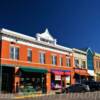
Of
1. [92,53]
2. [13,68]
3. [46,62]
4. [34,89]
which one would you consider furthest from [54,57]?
[92,53]

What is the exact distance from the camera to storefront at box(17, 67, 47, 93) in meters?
40.8

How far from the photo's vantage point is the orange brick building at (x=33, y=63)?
38969mm

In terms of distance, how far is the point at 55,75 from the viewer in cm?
4816

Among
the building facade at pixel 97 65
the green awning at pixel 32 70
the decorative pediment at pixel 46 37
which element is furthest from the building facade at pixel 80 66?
the green awning at pixel 32 70

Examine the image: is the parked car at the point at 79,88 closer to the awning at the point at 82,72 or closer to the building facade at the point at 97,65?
the awning at the point at 82,72

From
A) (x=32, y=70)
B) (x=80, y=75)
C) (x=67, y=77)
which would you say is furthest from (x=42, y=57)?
(x=80, y=75)

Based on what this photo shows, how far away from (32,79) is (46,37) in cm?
950

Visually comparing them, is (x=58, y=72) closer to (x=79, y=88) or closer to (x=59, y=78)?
(x=59, y=78)

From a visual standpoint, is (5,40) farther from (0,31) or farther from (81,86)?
(81,86)

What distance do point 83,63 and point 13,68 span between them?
2317 cm

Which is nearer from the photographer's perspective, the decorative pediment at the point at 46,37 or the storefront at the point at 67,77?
the decorative pediment at the point at 46,37

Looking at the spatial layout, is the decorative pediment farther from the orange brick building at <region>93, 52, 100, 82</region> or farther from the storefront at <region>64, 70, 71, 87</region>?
the orange brick building at <region>93, 52, 100, 82</region>

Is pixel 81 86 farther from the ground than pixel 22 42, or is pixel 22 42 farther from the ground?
pixel 22 42

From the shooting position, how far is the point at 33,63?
43.7 meters
